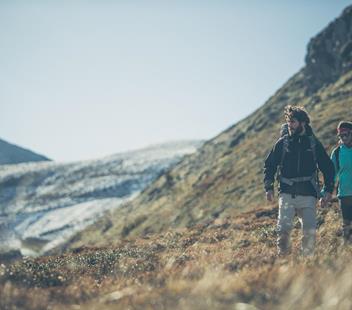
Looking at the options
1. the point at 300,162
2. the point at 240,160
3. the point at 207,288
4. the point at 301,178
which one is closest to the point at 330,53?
the point at 240,160

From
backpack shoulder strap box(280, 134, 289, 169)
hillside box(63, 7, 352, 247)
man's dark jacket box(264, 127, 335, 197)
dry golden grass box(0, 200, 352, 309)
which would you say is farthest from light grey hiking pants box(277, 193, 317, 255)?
→ hillside box(63, 7, 352, 247)

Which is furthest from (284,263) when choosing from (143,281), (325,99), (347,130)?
A: (325,99)

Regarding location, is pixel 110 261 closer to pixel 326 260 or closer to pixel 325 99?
pixel 326 260

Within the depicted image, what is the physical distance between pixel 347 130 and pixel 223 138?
60.4 m

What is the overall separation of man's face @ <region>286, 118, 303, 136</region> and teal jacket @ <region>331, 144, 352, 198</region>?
1.45m

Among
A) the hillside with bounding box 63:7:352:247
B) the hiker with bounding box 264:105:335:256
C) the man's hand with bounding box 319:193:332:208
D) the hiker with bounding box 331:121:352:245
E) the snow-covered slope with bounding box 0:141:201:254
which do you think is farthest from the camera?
the snow-covered slope with bounding box 0:141:201:254

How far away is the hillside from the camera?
3518cm

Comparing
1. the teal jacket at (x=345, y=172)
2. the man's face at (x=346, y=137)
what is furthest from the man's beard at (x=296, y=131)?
the teal jacket at (x=345, y=172)

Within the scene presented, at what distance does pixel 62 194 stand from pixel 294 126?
367ft

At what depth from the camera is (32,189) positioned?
132375 millimetres

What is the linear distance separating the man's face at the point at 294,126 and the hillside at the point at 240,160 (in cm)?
1892

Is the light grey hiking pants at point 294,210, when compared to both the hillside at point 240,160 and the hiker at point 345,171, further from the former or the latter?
the hillside at point 240,160

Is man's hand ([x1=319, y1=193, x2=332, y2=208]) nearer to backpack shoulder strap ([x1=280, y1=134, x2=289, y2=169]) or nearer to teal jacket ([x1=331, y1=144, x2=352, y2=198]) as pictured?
teal jacket ([x1=331, y1=144, x2=352, y2=198])

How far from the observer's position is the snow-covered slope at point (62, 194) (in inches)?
3164
